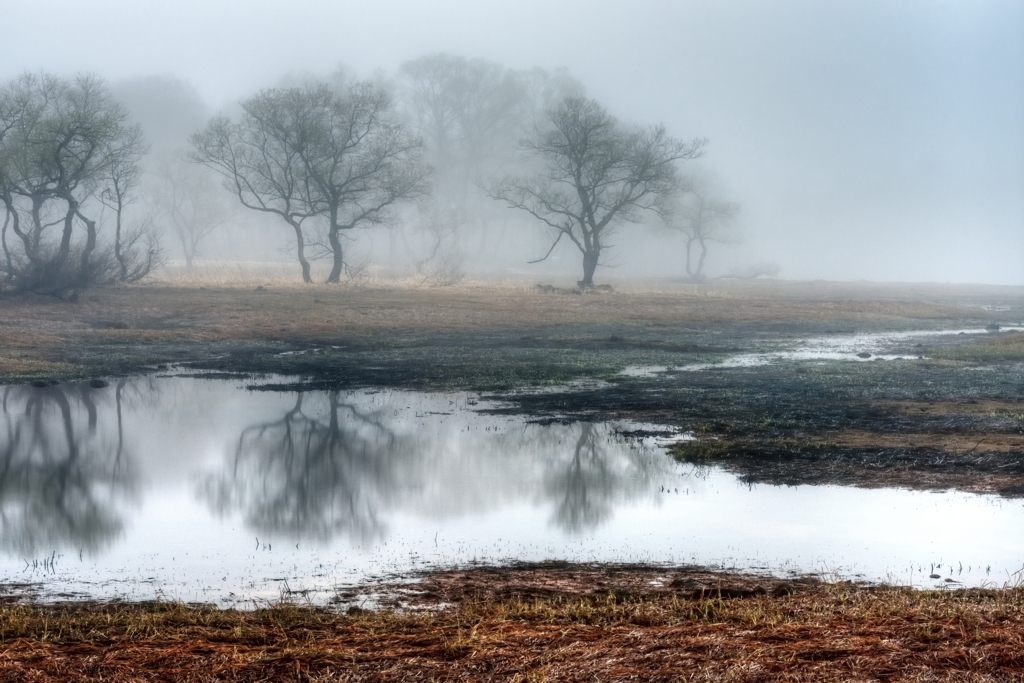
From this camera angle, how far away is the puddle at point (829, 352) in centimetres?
2545

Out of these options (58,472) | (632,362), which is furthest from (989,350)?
(58,472)

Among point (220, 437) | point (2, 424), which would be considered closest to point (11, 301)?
point (2, 424)

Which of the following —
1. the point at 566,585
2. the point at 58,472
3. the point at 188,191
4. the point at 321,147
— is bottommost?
the point at 58,472

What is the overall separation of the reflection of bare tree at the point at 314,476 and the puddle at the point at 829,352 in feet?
28.5

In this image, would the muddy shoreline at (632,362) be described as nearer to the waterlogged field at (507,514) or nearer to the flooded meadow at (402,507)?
the waterlogged field at (507,514)

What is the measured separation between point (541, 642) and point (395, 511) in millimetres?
5733

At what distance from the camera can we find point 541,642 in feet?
21.7

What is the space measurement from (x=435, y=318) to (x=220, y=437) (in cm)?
2189

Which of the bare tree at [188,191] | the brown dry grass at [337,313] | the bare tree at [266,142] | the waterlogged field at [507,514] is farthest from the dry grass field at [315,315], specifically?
the bare tree at [188,191]

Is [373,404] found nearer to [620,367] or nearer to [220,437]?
[220,437]

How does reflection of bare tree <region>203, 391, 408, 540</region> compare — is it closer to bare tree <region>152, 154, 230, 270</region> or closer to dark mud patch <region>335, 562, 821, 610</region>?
dark mud patch <region>335, 562, 821, 610</region>

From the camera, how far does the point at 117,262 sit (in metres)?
47.3

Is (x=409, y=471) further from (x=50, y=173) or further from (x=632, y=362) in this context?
(x=50, y=173)

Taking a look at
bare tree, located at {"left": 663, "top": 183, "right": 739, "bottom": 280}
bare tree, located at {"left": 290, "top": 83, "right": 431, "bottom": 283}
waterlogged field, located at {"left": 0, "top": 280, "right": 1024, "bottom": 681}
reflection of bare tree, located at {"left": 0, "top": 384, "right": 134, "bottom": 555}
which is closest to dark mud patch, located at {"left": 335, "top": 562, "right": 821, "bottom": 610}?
waterlogged field, located at {"left": 0, "top": 280, "right": 1024, "bottom": 681}
